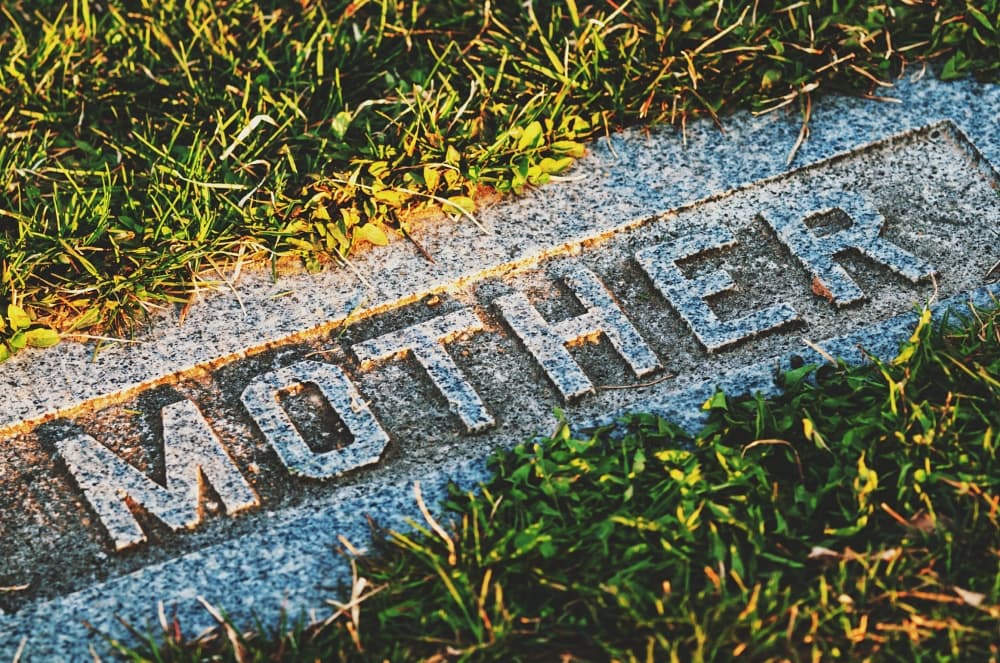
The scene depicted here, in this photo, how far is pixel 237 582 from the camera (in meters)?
2.14

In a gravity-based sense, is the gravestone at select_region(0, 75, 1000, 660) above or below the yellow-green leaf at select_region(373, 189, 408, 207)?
below

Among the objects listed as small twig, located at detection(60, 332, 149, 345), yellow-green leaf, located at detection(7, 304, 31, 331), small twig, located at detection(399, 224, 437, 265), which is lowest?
small twig, located at detection(399, 224, 437, 265)

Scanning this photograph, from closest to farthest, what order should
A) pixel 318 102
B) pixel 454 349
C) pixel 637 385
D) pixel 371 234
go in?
pixel 637 385, pixel 454 349, pixel 371 234, pixel 318 102

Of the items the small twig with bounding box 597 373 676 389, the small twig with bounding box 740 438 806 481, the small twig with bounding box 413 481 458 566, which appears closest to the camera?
the small twig with bounding box 413 481 458 566

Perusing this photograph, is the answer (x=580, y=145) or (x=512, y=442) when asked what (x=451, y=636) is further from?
(x=580, y=145)

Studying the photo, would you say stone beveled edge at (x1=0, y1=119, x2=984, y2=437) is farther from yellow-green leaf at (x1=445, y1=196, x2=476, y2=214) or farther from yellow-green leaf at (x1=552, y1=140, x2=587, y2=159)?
yellow-green leaf at (x1=552, y1=140, x2=587, y2=159)

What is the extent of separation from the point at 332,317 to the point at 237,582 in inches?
28.0

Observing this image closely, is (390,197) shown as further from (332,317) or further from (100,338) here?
(100,338)

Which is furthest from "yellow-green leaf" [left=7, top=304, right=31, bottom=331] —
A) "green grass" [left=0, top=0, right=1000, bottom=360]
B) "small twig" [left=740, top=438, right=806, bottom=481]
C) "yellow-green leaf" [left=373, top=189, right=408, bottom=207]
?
"small twig" [left=740, top=438, right=806, bottom=481]

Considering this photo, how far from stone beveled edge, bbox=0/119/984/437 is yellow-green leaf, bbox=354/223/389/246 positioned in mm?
23

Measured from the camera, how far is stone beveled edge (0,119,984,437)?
2488mm

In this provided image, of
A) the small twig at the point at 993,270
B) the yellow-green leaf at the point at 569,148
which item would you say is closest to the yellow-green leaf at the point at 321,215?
the yellow-green leaf at the point at 569,148

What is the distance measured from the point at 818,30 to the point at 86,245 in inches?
77.9

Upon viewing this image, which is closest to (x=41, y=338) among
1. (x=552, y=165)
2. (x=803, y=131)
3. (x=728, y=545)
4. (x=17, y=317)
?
(x=17, y=317)
